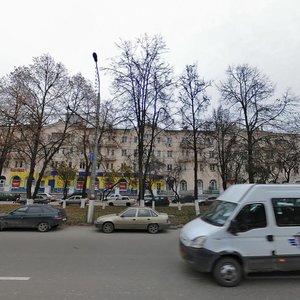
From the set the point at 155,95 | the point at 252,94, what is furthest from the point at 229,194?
the point at 252,94

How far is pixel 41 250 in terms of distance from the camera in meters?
8.98

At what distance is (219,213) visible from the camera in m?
6.64

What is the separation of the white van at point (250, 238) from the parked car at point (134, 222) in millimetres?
7938

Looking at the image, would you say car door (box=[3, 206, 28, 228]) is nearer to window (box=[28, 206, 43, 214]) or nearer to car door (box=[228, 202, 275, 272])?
window (box=[28, 206, 43, 214])

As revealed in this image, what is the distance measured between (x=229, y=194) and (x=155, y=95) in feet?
56.9

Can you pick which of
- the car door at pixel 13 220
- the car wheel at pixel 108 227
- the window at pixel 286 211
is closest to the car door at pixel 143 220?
the car wheel at pixel 108 227

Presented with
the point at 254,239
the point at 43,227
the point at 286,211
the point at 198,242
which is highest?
the point at 286,211

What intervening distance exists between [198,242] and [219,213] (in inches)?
43.1

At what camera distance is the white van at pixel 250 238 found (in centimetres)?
572

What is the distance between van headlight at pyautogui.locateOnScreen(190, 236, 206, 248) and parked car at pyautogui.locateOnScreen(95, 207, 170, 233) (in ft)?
27.7

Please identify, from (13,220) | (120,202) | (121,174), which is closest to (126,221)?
(13,220)

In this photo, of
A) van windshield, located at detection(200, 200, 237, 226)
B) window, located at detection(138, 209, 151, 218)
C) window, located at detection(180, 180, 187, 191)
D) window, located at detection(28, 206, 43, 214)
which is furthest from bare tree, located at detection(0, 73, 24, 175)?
window, located at detection(180, 180, 187, 191)

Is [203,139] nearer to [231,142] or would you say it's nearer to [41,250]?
[231,142]

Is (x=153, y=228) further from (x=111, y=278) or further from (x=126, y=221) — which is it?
(x=111, y=278)
